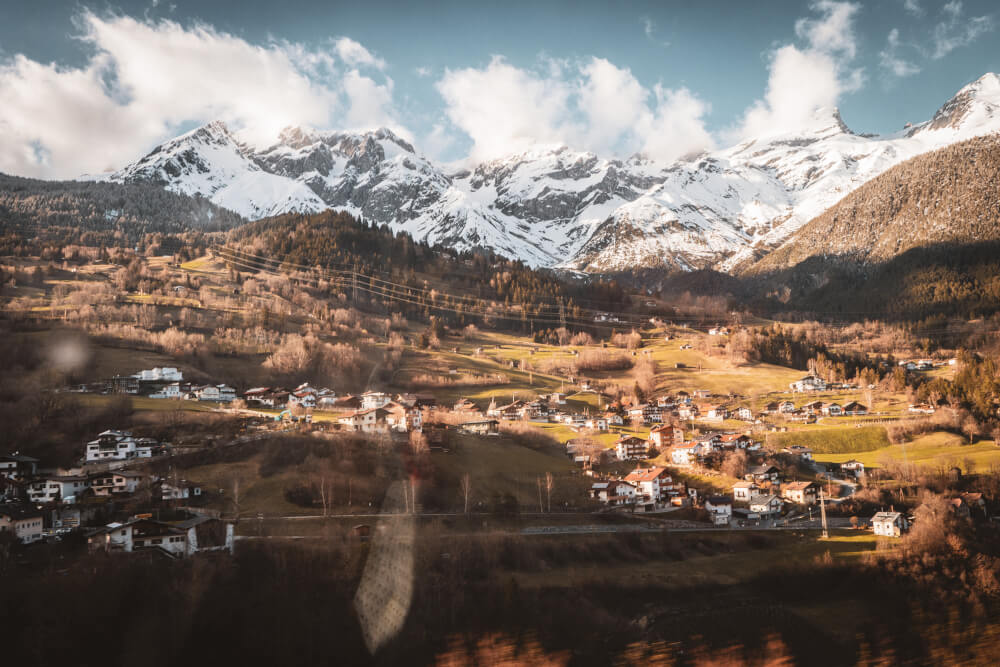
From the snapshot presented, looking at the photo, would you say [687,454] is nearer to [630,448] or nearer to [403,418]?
[630,448]

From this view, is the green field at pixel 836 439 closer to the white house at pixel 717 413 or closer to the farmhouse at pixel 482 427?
the white house at pixel 717 413

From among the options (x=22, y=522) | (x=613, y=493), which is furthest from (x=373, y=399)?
(x=22, y=522)

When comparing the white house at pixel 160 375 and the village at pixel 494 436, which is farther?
the white house at pixel 160 375

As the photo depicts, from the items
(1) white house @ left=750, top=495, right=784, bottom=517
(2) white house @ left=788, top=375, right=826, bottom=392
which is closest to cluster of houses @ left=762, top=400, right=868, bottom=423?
(2) white house @ left=788, top=375, right=826, bottom=392

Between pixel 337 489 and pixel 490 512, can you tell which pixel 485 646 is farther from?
pixel 337 489

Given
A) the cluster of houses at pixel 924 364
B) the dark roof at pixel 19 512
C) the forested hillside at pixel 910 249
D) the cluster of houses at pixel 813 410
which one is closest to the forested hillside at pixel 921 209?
the forested hillside at pixel 910 249

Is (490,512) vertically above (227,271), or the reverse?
(227,271)

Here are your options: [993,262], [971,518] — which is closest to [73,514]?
[971,518]

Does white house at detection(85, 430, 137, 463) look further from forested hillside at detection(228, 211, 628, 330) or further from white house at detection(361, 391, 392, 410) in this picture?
forested hillside at detection(228, 211, 628, 330)

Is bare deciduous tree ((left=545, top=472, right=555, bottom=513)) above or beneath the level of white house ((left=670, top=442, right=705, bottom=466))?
beneath
